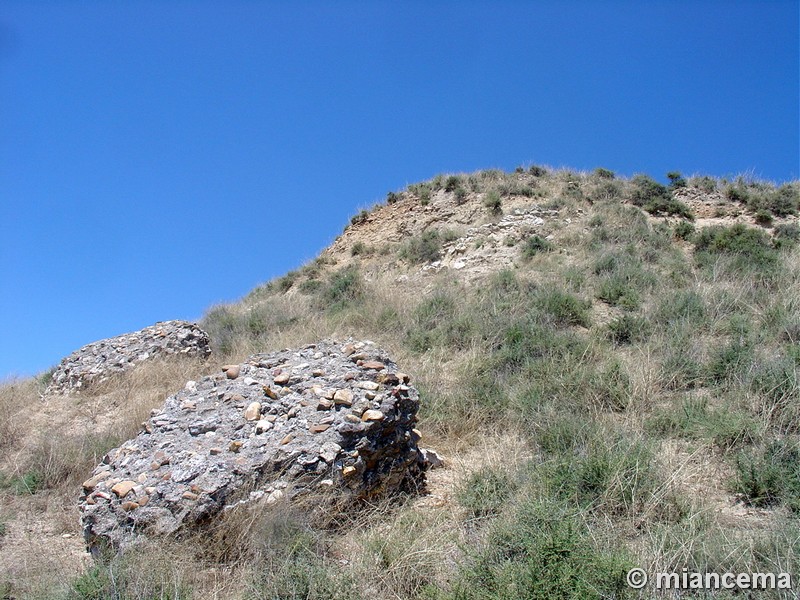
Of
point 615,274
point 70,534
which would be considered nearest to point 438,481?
point 70,534

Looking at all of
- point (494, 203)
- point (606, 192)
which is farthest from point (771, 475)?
point (606, 192)

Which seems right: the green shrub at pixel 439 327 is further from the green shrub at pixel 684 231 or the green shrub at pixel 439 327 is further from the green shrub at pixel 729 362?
the green shrub at pixel 684 231

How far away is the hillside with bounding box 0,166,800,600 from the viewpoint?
10.1ft

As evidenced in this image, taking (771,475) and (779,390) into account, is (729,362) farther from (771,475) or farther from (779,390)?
(771,475)

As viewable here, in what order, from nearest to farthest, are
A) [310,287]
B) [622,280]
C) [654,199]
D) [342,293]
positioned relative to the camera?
1. [622,280]
2. [342,293]
3. [310,287]
4. [654,199]

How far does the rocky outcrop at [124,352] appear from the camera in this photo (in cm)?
859

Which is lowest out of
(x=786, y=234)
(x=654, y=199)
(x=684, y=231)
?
(x=786, y=234)

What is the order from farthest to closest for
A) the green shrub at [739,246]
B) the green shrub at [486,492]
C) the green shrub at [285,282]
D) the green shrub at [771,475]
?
the green shrub at [285,282] < the green shrub at [739,246] < the green shrub at [486,492] < the green shrub at [771,475]

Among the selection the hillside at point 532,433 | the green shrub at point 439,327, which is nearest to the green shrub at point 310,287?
the hillside at point 532,433

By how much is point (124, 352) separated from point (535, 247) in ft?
27.3

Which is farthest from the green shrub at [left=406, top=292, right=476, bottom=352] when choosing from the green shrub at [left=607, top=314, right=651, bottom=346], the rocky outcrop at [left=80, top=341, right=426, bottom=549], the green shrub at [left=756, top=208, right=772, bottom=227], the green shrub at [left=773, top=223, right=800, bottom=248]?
the green shrub at [left=756, top=208, right=772, bottom=227]

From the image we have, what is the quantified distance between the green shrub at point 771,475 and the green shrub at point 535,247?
7784mm

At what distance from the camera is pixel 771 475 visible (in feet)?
12.5

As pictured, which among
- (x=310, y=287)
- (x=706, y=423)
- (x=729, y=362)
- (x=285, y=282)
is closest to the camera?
(x=706, y=423)
